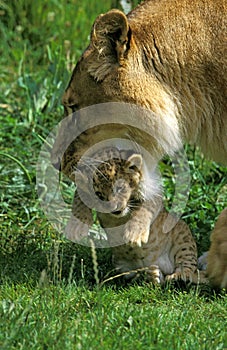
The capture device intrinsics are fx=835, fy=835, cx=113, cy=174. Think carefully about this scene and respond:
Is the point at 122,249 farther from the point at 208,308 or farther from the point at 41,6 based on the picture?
the point at 41,6

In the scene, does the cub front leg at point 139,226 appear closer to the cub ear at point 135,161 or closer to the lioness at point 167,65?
the cub ear at point 135,161

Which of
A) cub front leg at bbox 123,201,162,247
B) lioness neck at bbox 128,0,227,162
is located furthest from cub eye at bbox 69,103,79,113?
cub front leg at bbox 123,201,162,247

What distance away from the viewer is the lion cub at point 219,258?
191 inches

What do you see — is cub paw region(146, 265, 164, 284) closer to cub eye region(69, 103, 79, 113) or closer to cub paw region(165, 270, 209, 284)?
cub paw region(165, 270, 209, 284)

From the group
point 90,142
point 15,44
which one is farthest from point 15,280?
point 15,44

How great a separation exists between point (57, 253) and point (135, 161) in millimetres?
702

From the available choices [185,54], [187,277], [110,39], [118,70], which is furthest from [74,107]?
[187,277]

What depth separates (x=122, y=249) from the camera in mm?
4992

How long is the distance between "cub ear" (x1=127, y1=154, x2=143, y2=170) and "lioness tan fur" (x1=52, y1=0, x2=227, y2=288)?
92 millimetres

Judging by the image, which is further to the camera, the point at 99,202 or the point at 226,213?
the point at 226,213

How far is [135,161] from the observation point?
187 inches

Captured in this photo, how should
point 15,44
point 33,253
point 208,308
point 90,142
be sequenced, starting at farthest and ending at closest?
1. point 15,44
2. point 33,253
3. point 90,142
4. point 208,308

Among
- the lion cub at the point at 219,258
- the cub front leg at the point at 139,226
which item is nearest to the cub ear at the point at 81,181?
the cub front leg at the point at 139,226

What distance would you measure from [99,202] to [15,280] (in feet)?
2.24
